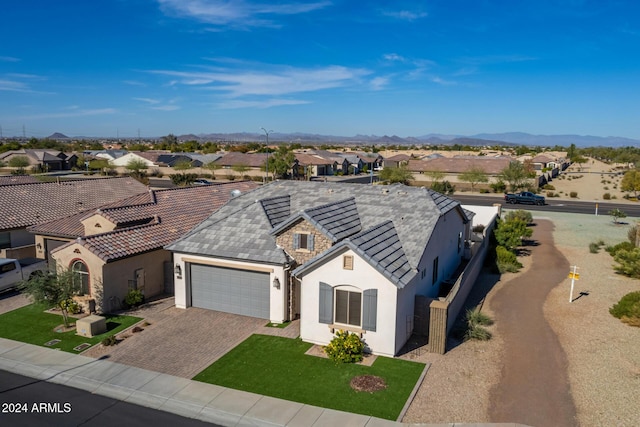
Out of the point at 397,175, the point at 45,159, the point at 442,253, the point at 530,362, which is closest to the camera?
the point at 530,362

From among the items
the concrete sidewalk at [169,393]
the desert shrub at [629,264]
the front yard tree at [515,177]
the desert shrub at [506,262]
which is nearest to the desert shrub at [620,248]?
the desert shrub at [629,264]

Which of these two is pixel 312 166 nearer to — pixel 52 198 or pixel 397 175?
pixel 397 175

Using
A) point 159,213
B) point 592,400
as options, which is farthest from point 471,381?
point 159,213

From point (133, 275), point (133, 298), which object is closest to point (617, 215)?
point (133, 275)

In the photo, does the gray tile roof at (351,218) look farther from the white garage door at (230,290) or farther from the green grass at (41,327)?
the green grass at (41,327)

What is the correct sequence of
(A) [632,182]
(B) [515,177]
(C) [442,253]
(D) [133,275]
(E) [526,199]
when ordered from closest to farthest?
(D) [133,275], (C) [442,253], (E) [526,199], (A) [632,182], (B) [515,177]

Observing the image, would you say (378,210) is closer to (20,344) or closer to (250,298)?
(250,298)
